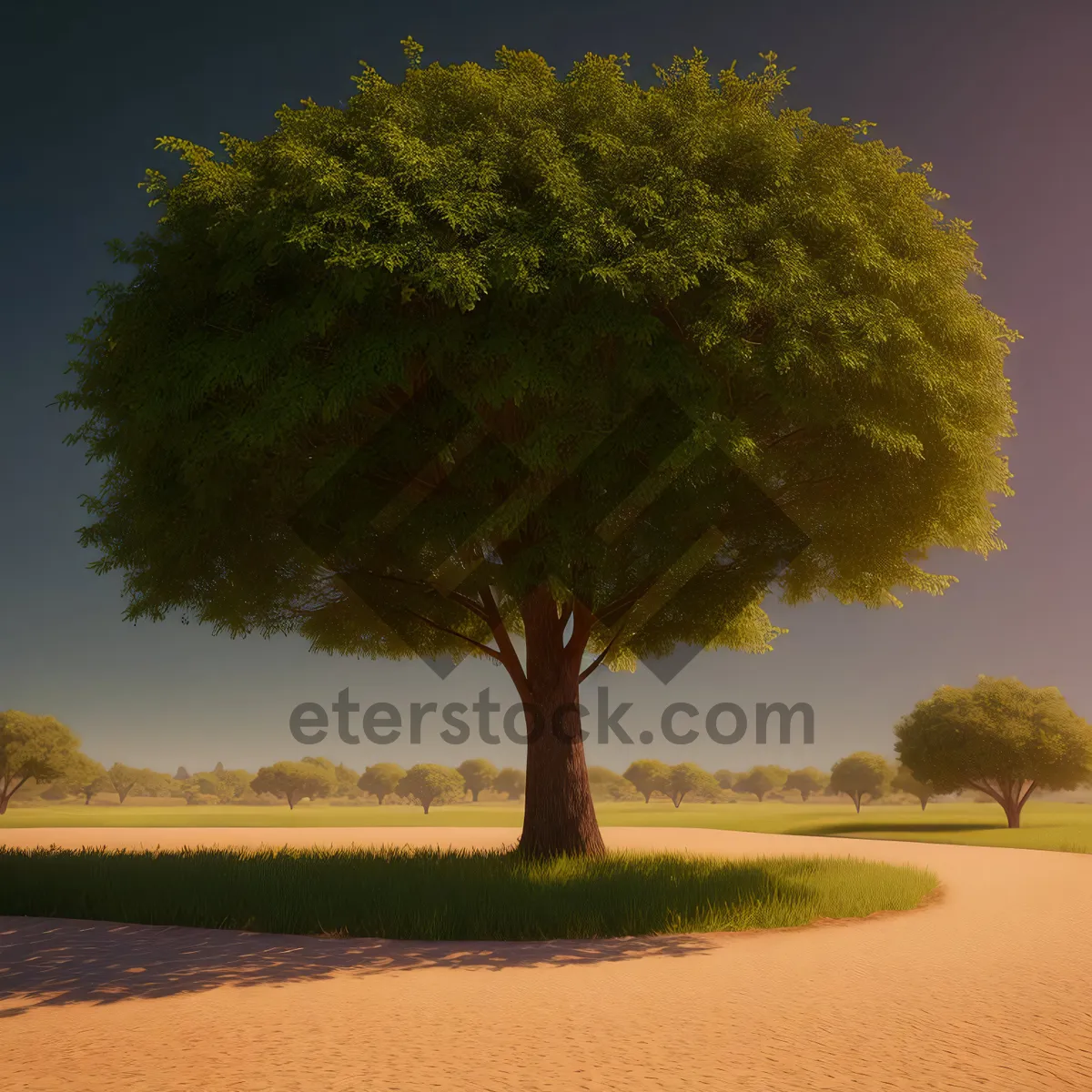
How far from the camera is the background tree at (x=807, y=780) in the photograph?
525 ft

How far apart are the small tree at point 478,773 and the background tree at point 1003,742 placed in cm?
9539

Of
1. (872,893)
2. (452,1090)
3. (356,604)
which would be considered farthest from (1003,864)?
(452,1090)

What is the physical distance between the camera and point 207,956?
38.8 ft

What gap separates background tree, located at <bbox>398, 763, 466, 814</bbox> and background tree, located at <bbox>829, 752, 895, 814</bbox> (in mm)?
46442

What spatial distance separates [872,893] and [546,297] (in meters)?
Result: 12.1

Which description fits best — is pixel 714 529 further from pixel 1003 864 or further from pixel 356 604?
pixel 1003 864

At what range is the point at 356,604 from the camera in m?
21.2

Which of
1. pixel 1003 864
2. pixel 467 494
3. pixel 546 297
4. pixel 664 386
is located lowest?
pixel 1003 864

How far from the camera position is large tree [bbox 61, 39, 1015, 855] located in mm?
13680

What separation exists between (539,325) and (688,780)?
393ft

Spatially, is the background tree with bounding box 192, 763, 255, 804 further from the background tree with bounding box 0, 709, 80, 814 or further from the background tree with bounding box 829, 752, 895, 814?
the background tree with bounding box 829, 752, 895, 814

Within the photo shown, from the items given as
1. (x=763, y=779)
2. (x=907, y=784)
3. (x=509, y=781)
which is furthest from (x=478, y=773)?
(x=907, y=784)

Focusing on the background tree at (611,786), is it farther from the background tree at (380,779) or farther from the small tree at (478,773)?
the background tree at (380,779)

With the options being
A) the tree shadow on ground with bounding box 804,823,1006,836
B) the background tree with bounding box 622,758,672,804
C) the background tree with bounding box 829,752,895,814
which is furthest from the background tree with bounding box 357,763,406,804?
the tree shadow on ground with bounding box 804,823,1006,836
